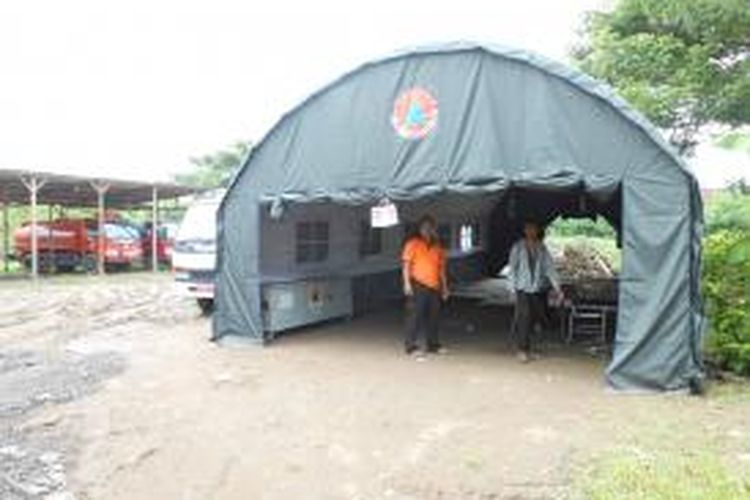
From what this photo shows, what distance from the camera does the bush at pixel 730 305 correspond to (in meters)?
10.9

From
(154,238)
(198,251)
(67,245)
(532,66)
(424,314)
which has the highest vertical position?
(532,66)

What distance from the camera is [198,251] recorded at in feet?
53.6

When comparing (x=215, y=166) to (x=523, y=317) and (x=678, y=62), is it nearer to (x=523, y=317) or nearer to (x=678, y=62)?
→ (x=678, y=62)

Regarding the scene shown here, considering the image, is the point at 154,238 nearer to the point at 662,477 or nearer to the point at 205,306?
the point at 205,306

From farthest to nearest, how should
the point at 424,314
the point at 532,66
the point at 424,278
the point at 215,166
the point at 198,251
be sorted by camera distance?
the point at 215,166 → the point at 198,251 → the point at 424,314 → the point at 424,278 → the point at 532,66

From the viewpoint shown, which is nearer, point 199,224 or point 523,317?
point 523,317

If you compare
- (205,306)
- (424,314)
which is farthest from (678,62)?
(205,306)

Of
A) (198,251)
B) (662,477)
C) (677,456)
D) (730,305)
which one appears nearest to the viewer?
(662,477)

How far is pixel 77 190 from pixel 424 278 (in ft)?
70.6

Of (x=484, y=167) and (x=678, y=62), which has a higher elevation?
(x=678, y=62)

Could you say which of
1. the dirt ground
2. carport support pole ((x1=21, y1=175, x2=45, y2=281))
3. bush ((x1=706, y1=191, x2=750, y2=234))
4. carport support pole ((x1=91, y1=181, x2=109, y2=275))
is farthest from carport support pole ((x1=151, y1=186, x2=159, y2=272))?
bush ((x1=706, y1=191, x2=750, y2=234))

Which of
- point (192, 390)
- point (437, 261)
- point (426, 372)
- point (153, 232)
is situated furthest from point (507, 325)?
point (153, 232)

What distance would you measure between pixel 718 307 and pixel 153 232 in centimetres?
2402

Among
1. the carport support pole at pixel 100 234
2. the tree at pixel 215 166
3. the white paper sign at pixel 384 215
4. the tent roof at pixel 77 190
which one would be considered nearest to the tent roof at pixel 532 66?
the white paper sign at pixel 384 215
